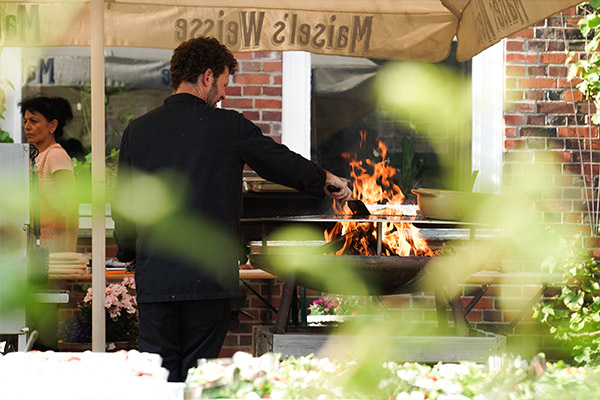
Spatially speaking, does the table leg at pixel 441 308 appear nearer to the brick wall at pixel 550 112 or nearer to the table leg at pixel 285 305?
the table leg at pixel 285 305

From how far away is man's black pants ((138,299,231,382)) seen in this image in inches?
121

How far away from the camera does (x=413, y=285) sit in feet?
11.4

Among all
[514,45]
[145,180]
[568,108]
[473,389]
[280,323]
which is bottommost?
[280,323]

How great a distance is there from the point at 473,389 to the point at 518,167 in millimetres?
4394

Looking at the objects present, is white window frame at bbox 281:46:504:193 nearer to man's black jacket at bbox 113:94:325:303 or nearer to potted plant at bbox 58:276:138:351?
potted plant at bbox 58:276:138:351

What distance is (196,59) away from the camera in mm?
3227

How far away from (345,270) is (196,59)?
3.45ft

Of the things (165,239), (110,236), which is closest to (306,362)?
(165,239)

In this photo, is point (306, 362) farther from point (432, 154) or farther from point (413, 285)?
point (432, 154)

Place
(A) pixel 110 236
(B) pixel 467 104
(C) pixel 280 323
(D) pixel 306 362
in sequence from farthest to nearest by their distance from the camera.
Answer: (B) pixel 467 104 → (A) pixel 110 236 → (C) pixel 280 323 → (D) pixel 306 362

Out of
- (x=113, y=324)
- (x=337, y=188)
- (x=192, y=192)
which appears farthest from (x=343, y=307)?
(x=192, y=192)

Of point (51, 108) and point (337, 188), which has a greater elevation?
point (51, 108)

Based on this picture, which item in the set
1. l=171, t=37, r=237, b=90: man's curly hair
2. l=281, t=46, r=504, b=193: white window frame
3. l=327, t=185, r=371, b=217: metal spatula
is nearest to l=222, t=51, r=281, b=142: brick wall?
l=281, t=46, r=504, b=193: white window frame

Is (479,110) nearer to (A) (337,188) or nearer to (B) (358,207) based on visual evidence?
(B) (358,207)
